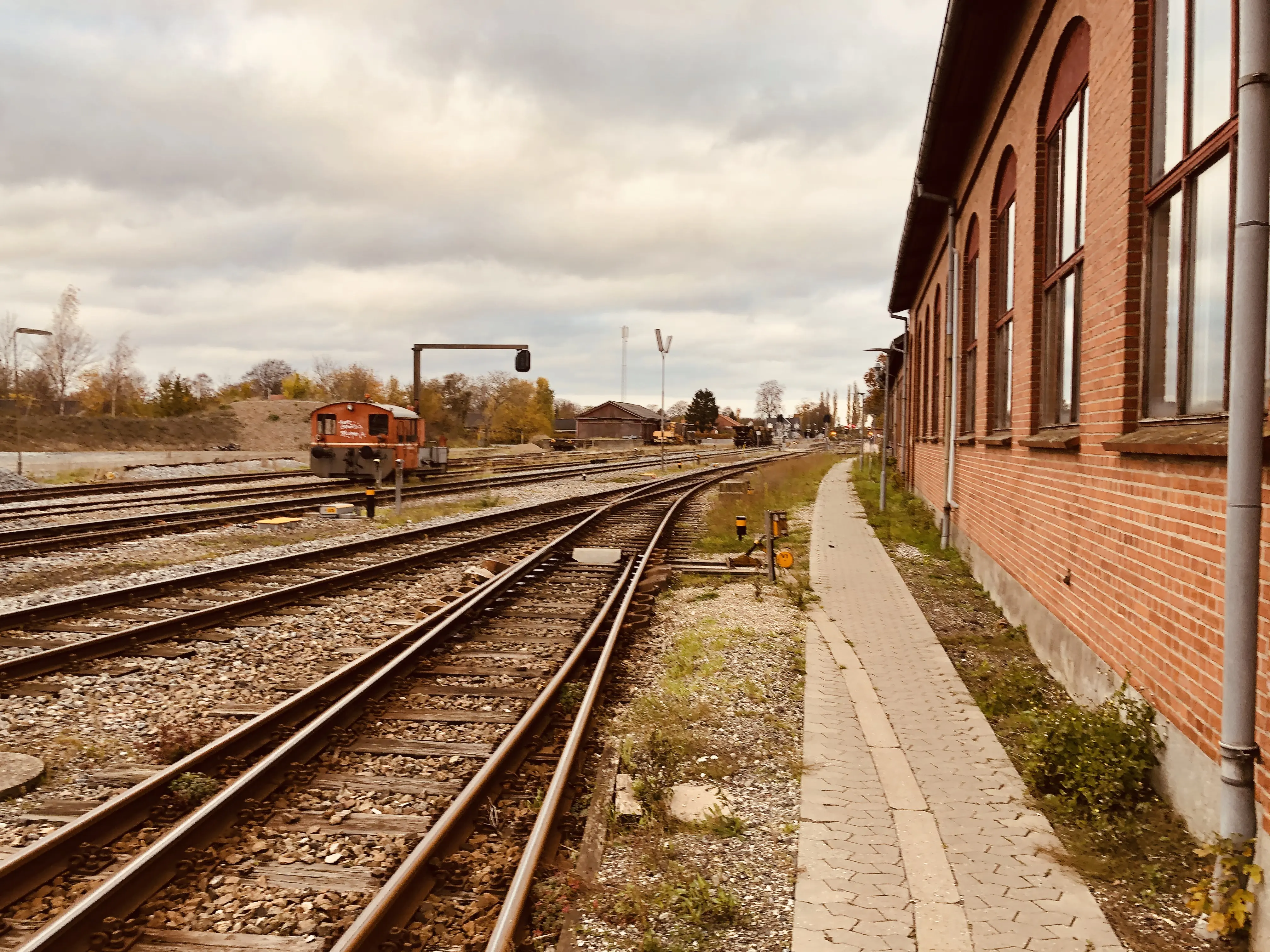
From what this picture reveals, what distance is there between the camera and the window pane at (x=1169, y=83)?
16.3ft

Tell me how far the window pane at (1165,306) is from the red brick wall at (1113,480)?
0.32 feet

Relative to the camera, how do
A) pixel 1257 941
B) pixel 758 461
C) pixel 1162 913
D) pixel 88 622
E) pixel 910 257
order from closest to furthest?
pixel 1257 941 < pixel 1162 913 < pixel 88 622 < pixel 910 257 < pixel 758 461

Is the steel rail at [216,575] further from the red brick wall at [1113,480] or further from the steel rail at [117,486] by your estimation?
the steel rail at [117,486]

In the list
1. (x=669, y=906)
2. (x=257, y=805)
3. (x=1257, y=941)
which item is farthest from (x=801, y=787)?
(x=257, y=805)

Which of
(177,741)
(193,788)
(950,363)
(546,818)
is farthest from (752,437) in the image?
(546,818)

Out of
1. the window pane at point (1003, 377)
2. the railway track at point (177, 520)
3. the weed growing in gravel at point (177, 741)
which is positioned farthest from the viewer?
the railway track at point (177, 520)

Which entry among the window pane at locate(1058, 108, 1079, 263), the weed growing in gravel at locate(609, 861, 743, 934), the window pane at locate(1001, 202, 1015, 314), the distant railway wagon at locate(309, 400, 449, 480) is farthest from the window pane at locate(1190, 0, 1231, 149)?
the distant railway wagon at locate(309, 400, 449, 480)

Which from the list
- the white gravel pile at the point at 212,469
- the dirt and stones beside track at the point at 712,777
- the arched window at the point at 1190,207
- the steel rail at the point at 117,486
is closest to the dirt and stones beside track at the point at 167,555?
the dirt and stones beside track at the point at 712,777

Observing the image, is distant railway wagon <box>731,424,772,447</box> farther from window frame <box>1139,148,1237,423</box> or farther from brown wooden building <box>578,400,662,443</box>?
window frame <box>1139,148,1237,423</box>

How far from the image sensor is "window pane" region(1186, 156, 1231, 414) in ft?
14.5

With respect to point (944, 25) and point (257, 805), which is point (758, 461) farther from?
point (257, 805)

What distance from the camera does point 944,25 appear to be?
371 inches

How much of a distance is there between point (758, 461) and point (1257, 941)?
163ft

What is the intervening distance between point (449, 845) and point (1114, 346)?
4.96m
